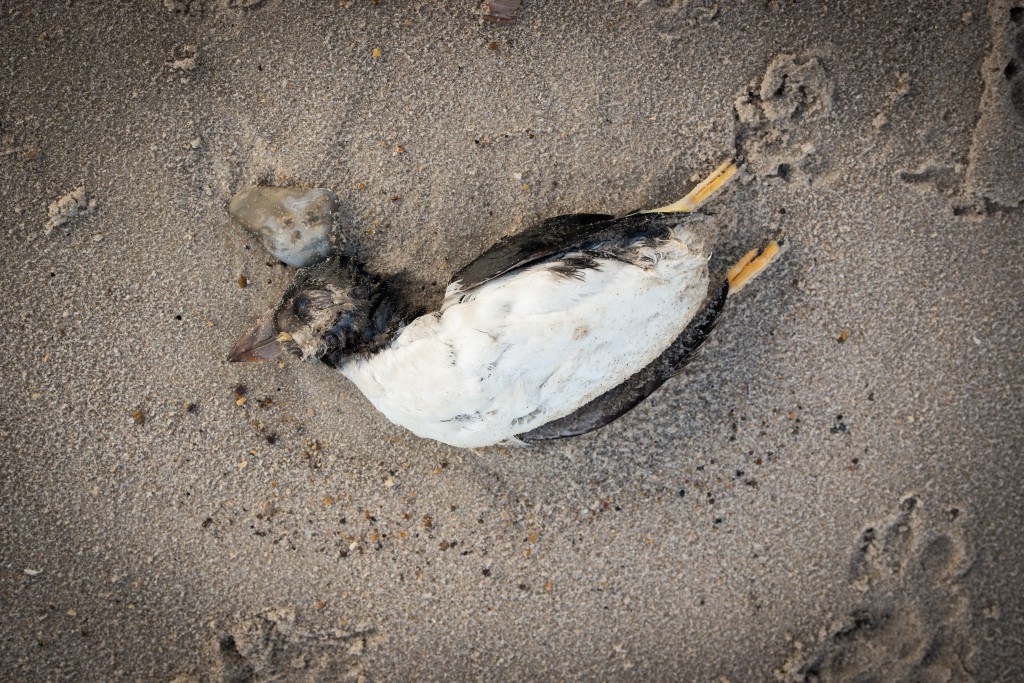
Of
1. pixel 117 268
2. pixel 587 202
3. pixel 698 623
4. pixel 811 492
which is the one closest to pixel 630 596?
pixel 698 623

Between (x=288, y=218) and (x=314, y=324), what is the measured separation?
51 cm

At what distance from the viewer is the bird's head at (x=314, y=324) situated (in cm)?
216

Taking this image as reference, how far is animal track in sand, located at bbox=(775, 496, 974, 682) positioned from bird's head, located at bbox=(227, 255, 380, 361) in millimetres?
2345

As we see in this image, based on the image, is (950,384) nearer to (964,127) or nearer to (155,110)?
(964,127)

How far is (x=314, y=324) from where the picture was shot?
2170 millimetres

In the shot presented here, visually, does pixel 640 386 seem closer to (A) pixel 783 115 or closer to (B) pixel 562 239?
(B) pixel 562 239

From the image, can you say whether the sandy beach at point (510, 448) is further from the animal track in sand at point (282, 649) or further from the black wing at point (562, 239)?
the black wing at point (562, 239)

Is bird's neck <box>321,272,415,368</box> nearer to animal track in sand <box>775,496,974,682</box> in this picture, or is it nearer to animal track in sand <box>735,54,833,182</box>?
animal track in sand <box>735,54,833,182</box>

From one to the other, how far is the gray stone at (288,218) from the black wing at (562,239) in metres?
0.62

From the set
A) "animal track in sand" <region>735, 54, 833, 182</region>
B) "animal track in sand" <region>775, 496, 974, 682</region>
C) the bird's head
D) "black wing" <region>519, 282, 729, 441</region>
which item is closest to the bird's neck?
the bird's head

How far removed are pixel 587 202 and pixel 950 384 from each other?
1.75 meters

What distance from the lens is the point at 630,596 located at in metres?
2.64

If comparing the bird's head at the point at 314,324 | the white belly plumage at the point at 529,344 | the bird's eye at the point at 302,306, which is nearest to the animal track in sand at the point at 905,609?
the white belly plumage at the point at 529,344

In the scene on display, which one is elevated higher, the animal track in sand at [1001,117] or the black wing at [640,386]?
the animal track in sand at [1001,117]
